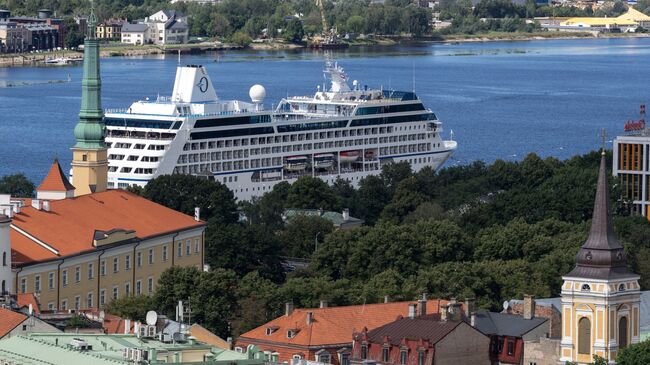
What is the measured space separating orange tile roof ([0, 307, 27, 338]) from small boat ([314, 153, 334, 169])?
6335 cm

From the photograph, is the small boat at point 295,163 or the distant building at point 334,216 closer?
the distant building at point 334,216

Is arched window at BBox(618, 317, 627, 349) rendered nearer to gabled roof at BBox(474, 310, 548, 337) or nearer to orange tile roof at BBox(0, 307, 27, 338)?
gabled roof at BBox(474, 310, 548, 337)

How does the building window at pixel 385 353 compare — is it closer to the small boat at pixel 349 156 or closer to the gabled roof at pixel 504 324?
the gabled roof at pixel 504 324

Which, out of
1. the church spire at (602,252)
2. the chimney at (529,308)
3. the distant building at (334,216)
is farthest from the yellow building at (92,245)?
the church spire at (602,252)

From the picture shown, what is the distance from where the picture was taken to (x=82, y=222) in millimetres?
60250

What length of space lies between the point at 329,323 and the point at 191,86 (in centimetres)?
5407

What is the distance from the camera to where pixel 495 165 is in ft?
291

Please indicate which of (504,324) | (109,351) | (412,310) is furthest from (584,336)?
(109,351)

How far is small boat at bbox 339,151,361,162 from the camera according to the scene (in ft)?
352

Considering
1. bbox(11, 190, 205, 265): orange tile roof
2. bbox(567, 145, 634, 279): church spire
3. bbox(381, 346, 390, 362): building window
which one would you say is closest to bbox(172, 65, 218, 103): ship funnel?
bbox(11, 190, 205, 265): orange tile roof

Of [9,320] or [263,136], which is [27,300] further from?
[263,136]

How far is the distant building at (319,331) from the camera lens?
1794 inches

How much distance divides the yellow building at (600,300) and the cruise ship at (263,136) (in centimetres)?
5002

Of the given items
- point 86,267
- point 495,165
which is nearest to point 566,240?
point 86,267
